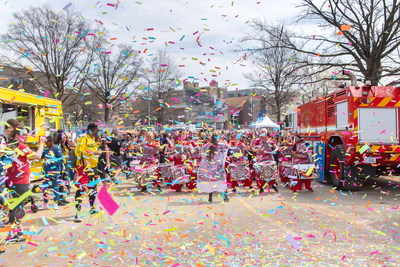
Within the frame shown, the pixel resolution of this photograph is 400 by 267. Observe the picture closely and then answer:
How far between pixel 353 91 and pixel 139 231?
658 cm

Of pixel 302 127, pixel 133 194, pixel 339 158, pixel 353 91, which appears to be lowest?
pixel 133 194

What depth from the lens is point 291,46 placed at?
17234mm

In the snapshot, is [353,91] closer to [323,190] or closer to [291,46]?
[323,190]

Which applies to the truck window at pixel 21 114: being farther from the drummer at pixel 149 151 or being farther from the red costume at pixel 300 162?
the red costume at pixel 300 162

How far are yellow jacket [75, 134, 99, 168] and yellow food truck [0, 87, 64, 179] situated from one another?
2.27 meters

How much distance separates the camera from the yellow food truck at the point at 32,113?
8.49 metres

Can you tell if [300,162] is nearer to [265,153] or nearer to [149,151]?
[265,153]

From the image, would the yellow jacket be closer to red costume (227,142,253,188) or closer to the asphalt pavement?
the asphalt pavement

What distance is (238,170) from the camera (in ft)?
29.0

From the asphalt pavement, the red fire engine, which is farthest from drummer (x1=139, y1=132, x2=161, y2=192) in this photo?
the red fire engine

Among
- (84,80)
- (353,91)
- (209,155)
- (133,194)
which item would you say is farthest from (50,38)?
(353,91)

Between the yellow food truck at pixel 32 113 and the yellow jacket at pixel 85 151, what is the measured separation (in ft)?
7.44

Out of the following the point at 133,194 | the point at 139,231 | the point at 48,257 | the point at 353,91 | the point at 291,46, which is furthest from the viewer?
the point at 291,46

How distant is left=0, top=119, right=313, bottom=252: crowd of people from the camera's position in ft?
15.9
